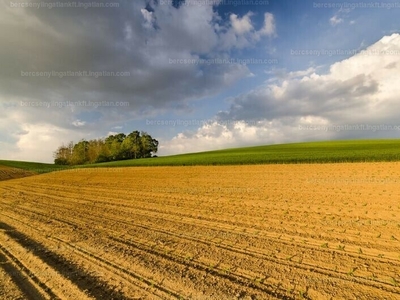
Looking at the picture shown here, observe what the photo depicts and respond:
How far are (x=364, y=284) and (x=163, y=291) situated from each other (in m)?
3.74

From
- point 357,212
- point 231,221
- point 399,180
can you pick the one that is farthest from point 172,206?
point 399,180

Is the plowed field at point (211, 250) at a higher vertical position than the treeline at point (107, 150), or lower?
lower

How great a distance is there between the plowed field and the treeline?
7310 cm

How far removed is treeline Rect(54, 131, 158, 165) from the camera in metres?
83.1

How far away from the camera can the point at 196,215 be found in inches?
389

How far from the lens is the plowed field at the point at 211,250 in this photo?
4.63 meters

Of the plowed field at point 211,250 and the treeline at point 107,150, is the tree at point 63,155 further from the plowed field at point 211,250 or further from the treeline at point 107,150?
the plowed field at point 211,250

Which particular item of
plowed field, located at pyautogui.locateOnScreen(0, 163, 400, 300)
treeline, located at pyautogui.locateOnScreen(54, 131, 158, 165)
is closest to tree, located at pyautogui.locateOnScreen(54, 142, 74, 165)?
treeline, located at pyautogui.locateOnScreen(54, 131, 158, 165)

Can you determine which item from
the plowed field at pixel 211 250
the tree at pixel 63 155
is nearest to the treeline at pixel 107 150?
the tree at pixel 63 155

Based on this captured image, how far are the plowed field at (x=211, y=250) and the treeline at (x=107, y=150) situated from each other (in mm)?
73102

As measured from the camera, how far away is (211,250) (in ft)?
20.8

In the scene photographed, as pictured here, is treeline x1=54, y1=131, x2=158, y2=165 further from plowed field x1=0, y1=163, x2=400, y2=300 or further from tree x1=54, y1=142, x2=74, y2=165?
plowed field x1=0, y1=163, x2=400, y2=300

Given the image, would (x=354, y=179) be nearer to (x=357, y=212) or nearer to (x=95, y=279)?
(x=357, y=212)

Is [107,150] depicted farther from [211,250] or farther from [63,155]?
[211,250]
